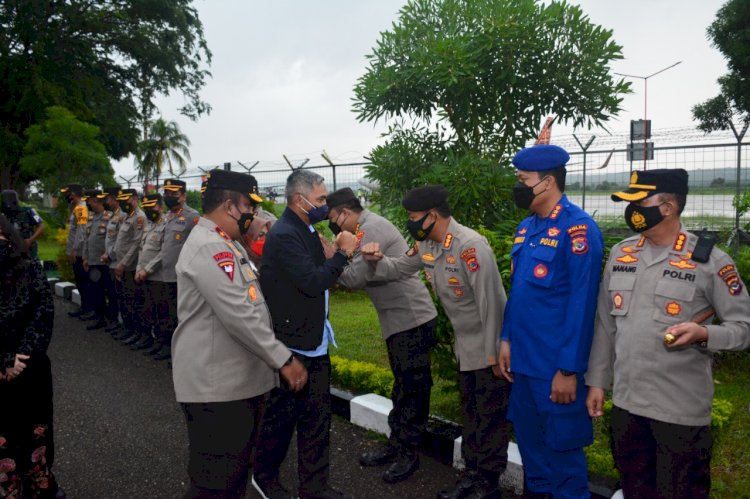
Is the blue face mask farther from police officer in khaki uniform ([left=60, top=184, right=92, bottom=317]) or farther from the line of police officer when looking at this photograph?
police officer in khaki uniform ([left=60, top=184, right=92, bottom=317])

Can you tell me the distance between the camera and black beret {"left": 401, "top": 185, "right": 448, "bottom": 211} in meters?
3.60

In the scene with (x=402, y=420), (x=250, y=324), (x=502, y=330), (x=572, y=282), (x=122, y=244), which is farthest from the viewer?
(x=122, y=244)

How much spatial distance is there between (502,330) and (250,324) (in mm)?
1464

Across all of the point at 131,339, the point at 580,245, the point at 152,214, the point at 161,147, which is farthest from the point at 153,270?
the point at 161,147

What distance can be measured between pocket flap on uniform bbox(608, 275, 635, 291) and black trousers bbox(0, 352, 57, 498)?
3064 millimetres

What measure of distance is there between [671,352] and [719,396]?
306 centimetres

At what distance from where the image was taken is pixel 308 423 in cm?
346

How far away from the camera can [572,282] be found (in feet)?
9.52

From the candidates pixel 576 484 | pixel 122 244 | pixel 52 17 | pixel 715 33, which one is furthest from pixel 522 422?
pixel 52 17

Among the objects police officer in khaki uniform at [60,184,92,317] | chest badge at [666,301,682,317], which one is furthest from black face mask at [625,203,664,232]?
police officer in khaki uniform at [60,184,92,317]

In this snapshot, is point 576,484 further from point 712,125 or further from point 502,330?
point 712,125

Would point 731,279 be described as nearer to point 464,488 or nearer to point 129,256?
point 464,488

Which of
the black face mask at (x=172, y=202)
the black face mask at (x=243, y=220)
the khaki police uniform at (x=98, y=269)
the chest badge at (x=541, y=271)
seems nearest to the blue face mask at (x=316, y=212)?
the black face mask at (x=243, y=220)

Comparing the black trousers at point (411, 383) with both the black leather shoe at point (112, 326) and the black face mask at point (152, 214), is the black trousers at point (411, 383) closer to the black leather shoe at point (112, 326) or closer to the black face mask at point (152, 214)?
the black face mask at point (152, 214)
